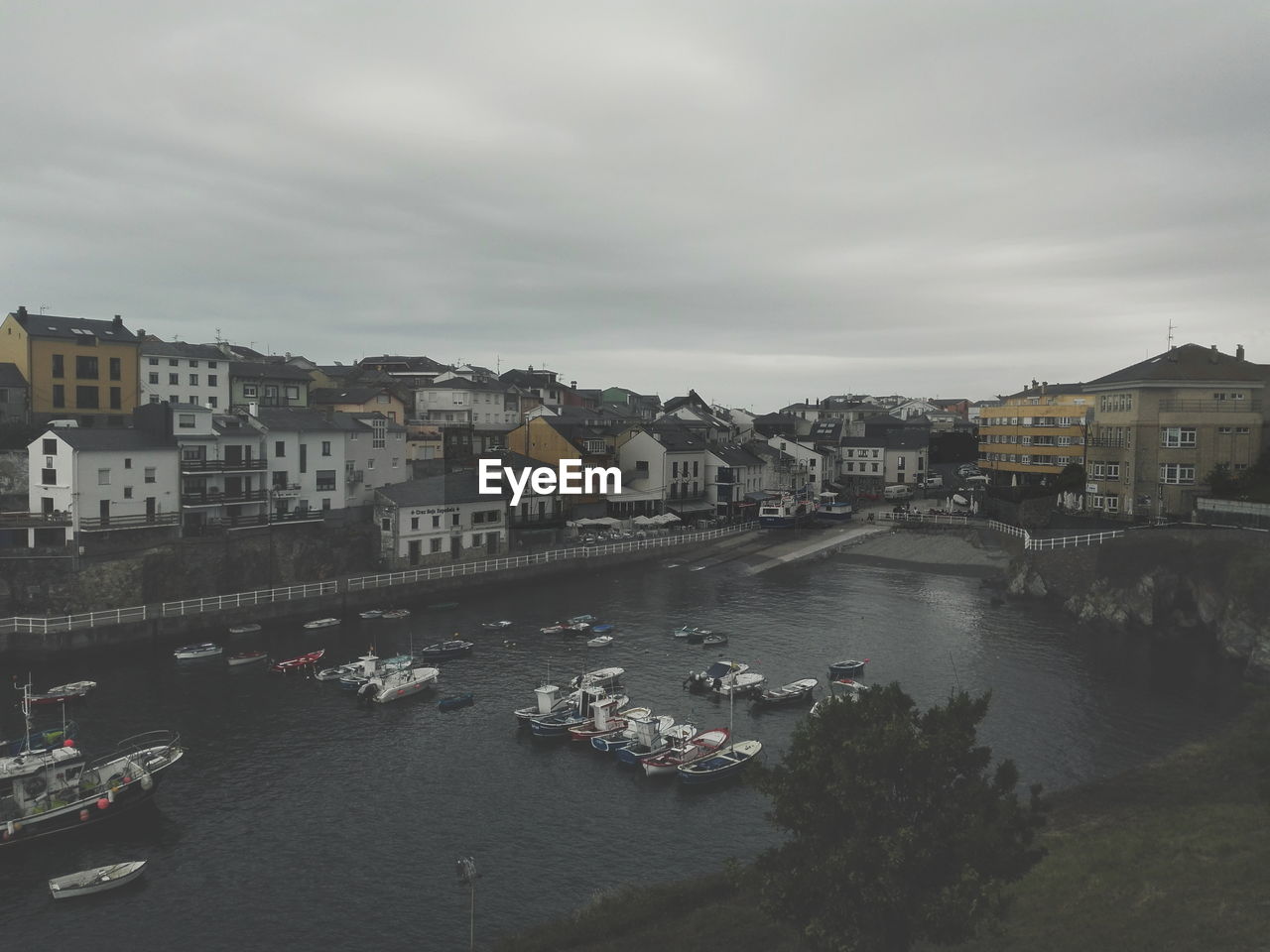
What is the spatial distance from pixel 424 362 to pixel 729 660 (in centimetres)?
9289

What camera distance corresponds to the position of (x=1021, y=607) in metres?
60.5

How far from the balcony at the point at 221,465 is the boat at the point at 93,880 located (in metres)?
38.7

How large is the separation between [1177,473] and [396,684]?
61.0m

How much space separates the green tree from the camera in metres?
15.0

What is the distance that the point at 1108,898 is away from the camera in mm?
21641

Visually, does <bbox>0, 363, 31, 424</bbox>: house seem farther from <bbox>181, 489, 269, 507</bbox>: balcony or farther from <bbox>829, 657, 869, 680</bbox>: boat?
<bbox>829, 657, 869, 680</bbox>: boat

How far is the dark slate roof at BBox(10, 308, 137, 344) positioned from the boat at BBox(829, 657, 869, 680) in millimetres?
67343

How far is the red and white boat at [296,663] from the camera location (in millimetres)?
45875

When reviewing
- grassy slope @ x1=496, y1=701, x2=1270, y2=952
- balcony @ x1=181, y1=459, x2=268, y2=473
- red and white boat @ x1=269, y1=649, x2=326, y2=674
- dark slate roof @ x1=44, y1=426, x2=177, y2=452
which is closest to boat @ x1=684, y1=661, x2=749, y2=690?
grassy slope @ x1=496, y1=701, x2=1270, y2=952

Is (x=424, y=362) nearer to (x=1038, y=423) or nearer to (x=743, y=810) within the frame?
(x=1038, y=423)

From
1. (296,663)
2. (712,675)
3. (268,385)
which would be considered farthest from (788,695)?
(268,385)

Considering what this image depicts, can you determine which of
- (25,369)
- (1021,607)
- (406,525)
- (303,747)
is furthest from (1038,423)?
(25,369)

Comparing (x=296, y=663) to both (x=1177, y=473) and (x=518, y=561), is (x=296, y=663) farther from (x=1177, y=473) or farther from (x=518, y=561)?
(x=1177, y=473)

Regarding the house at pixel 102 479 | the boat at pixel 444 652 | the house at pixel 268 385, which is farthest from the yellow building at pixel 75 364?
the boat at pixel 444 652
